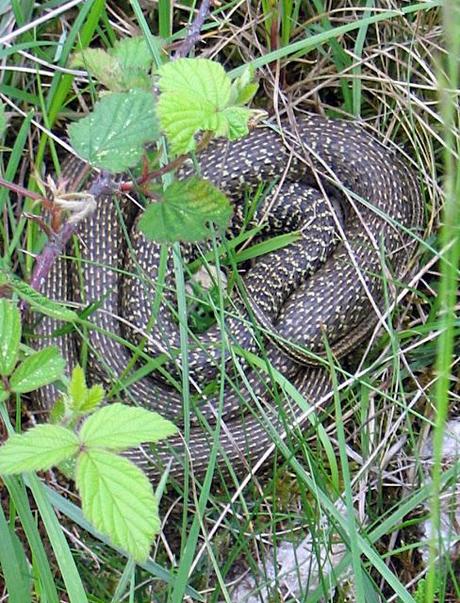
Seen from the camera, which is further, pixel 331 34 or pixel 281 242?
pixel 281 242

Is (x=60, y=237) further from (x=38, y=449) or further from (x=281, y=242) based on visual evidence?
(x=281, y=242)

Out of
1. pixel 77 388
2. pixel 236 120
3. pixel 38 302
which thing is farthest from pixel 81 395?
pixel 236 120

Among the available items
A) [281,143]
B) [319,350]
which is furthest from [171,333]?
[281,143]

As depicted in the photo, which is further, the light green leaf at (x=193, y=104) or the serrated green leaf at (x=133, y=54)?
the serrated green leaf at (x=133, y=54)

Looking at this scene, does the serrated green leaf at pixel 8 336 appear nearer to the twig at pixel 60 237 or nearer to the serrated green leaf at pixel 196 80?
the twig at pixel 60 237

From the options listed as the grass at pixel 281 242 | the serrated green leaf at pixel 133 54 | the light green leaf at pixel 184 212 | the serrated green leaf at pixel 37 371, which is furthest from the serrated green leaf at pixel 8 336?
the grass at pixel 281 242

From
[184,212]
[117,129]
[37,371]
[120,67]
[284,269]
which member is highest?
[120,67]

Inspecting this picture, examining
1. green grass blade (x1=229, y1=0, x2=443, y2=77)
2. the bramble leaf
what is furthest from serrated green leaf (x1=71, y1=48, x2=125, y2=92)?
green grass blade (x1=229, y1=0, x2=443, y2=77)
